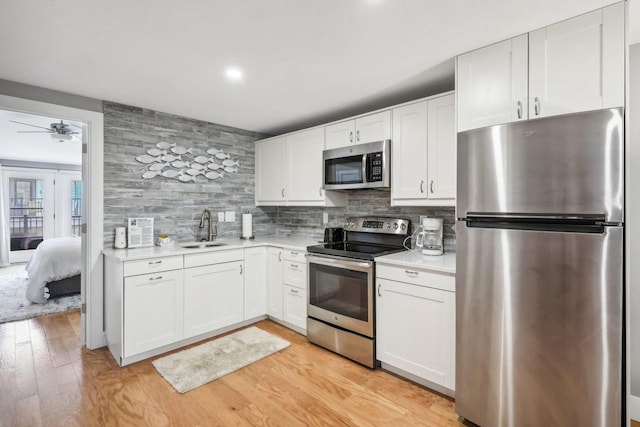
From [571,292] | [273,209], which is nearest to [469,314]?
[571,292]

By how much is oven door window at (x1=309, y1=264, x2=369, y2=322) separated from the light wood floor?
0.44m

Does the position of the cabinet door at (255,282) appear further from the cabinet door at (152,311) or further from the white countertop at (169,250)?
the cabinet door at (152,311)

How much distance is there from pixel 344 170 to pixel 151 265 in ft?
6.49

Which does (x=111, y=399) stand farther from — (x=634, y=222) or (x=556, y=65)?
(x=634, y=222)

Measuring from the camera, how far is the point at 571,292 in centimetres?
154

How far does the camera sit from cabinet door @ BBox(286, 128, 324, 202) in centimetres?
340

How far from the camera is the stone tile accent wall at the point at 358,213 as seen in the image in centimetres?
273

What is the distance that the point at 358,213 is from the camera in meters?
3.46

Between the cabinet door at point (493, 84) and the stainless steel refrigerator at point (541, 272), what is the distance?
0.46ft

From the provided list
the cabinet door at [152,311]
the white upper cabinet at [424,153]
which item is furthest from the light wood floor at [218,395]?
the white upper cabinet at [424,153]

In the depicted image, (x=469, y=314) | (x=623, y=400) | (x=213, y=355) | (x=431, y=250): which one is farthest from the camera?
(x=213, y=355)

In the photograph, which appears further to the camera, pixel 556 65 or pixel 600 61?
pixel 556 65

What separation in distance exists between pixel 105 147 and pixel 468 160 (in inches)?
126

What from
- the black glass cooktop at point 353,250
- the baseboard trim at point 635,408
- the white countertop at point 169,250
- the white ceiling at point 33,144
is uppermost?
the white ceiling at point 33,144
